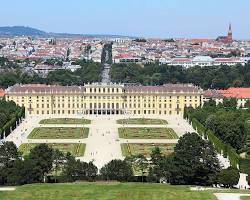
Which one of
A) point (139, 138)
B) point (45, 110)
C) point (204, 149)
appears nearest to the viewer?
point (204, 149)

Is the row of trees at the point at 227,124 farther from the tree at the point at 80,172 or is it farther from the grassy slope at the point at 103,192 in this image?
the grassy slope at the point at 103,192

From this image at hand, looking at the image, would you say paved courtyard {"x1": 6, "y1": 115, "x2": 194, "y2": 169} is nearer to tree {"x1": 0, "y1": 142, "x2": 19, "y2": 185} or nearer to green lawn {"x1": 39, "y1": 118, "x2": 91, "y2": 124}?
green lawn {"x1": 39, "y1": 118, "x2": 91, "y2": 124}

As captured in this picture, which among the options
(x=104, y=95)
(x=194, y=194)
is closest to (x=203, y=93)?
(x=104, y=95)

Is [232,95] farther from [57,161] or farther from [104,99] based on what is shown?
[57,161]

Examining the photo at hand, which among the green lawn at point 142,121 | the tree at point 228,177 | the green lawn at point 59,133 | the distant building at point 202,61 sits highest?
the tree at point 228,177

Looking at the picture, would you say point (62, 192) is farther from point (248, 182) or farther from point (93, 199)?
point (248, 182)

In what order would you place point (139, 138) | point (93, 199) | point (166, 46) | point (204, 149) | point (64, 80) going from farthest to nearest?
point (166, 46) → point (64, 80) → point (139, 138) → point (204, 149) → point (93, 199)

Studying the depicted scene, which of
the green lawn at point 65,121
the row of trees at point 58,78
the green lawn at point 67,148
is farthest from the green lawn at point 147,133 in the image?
the row of trees at point 58,78

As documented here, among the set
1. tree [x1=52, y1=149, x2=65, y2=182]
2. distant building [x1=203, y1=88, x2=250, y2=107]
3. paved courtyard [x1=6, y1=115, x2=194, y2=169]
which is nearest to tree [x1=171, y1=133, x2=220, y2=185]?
tree [x1=52, y1=149, x2=65, y2=182]
